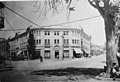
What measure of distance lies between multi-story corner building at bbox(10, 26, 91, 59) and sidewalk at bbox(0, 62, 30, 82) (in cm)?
31

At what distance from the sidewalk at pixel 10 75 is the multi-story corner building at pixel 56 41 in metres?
0.31

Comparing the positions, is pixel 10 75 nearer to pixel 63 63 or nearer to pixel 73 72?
pixel 63 63

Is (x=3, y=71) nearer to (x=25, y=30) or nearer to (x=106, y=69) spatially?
(x=25, y=30)

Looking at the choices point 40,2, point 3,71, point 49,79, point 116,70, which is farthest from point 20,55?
point 116,70

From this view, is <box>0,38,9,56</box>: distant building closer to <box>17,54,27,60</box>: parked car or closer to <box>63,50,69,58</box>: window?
<box>17,54,27,60</box>: parked car

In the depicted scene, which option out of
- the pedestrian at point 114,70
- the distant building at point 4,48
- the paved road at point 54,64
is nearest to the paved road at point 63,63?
the paved road at point 54,64

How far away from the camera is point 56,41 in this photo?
2.21 meters

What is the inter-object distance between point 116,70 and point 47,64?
882 mm

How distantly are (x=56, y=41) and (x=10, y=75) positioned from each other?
802 mm

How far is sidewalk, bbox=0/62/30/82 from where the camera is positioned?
2.30 m

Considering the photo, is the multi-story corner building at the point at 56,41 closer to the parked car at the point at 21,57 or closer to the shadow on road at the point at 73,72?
the parked car at the point at 21,57

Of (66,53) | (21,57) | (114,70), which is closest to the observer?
(114,70)

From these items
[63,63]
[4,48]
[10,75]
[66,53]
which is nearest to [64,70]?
[63,63]

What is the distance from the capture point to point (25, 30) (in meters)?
2.29
